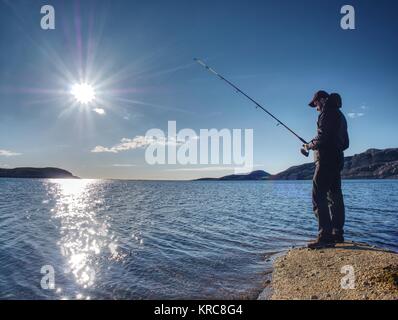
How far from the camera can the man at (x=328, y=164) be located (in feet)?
36.1

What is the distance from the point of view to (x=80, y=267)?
11.4 m

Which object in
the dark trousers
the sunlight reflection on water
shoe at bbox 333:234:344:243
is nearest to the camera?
the sunlight reflection on water

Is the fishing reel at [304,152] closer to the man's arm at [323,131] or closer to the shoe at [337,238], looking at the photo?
the man's arm at [323,131]

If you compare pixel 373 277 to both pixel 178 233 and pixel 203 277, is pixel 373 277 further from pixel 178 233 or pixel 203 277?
pixel 178 233

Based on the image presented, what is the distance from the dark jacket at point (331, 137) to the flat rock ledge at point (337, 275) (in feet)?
10.8

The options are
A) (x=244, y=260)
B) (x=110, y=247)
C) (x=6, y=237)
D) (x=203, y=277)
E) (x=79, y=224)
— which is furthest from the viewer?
(x=79, y=224)

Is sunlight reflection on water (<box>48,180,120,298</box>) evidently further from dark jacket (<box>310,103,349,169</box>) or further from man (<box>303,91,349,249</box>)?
dark jacket (<box>310,103,349,169</box>)

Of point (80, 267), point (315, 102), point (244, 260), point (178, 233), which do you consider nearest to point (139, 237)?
A: point (178, 233)

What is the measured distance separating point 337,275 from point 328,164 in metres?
4.28

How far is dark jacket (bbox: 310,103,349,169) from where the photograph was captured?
1098 centimetres

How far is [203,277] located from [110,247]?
21.0ft

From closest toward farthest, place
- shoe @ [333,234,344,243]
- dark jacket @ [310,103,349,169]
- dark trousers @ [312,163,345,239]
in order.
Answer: dark jacket @ [310,103,349,169], dark trousers @ [312,163,345,239], shoe @ [333,234,344,243]

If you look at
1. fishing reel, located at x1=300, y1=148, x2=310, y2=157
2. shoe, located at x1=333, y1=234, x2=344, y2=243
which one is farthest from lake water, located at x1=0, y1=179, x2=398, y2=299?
fishing reel, located at x1=300, y1=148, x2=310, y2=157

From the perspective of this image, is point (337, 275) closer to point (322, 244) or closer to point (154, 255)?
point (322, 244)
